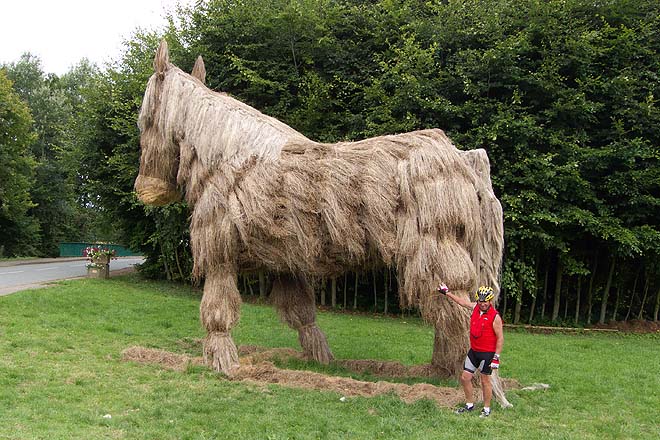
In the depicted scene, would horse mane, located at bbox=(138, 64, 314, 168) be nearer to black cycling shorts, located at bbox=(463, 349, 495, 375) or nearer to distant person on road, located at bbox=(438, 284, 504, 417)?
distant person on road, located at bbox=(438, 284, 504, 417)

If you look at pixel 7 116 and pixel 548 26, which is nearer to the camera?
pixel 548 26

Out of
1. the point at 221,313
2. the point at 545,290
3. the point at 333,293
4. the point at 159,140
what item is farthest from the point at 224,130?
the point at 545,290

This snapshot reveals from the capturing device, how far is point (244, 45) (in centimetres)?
1533

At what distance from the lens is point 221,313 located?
254 inches

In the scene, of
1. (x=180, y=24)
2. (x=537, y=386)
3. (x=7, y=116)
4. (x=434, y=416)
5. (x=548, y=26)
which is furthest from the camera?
(x=7, y=116)

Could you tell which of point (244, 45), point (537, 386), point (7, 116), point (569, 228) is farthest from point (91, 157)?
point (537, 386)

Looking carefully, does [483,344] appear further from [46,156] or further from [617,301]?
[46,156]

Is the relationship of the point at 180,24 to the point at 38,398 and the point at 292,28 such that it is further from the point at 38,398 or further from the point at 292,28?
the point at 38,398

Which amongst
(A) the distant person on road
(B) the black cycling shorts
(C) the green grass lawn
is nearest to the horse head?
(C) the green grass lawn

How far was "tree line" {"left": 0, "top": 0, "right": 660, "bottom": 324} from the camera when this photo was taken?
12.5m

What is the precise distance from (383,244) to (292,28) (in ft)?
34.8

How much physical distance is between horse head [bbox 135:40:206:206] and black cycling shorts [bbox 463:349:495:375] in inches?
173

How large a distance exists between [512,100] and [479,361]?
30.7 ft

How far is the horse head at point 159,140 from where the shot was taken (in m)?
7.02
